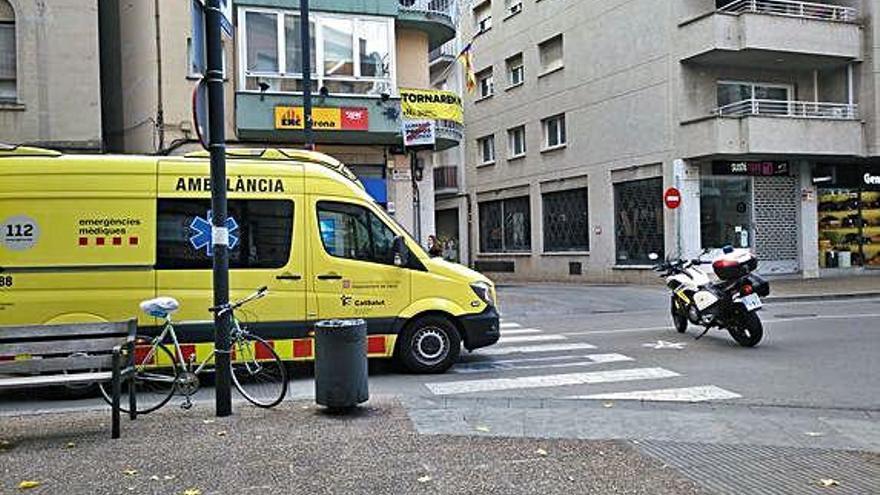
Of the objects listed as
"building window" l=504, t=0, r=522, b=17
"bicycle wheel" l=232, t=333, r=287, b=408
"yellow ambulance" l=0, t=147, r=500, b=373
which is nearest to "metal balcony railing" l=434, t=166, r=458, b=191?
"building window" l=504, t=0, r=522, b=17

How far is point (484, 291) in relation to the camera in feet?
31.7

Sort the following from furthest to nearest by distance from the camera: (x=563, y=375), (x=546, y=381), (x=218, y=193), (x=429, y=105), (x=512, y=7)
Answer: (x=512, y=7) < (x=429, y=105) < (x=563, y=375) < (x=546, y=381) < (x=218, y=193)

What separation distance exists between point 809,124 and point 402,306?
59.9 feet

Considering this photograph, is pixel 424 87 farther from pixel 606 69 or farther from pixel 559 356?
pixel 559 356

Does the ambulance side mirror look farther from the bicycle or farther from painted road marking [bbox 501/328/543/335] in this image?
painted road marking [bbox 501/328/543/335]

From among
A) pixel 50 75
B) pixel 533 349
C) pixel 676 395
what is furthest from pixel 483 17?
pixel 676 395

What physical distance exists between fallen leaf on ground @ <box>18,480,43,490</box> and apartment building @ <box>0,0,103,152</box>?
14.3 meters

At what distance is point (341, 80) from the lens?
19062mm

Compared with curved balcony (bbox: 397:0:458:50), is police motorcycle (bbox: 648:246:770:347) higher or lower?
lower

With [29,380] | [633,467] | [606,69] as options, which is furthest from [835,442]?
[606,69]

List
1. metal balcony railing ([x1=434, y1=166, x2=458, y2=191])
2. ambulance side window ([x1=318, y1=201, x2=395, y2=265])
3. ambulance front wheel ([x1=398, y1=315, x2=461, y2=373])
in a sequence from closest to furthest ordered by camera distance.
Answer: ambulance side window ([x1=318, y1=201, x2=395, y2=265]) < ambulance front wheel ([x1=398, y1=315, x2=461, y2=373]) < metal balcony railing ([x1=434, y1=166, x2=458, y2=191])

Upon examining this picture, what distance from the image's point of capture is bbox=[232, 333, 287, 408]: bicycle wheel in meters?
7.38

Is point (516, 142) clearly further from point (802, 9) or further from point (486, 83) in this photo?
point (802, 9)

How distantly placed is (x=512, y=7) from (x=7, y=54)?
67.7 ft
